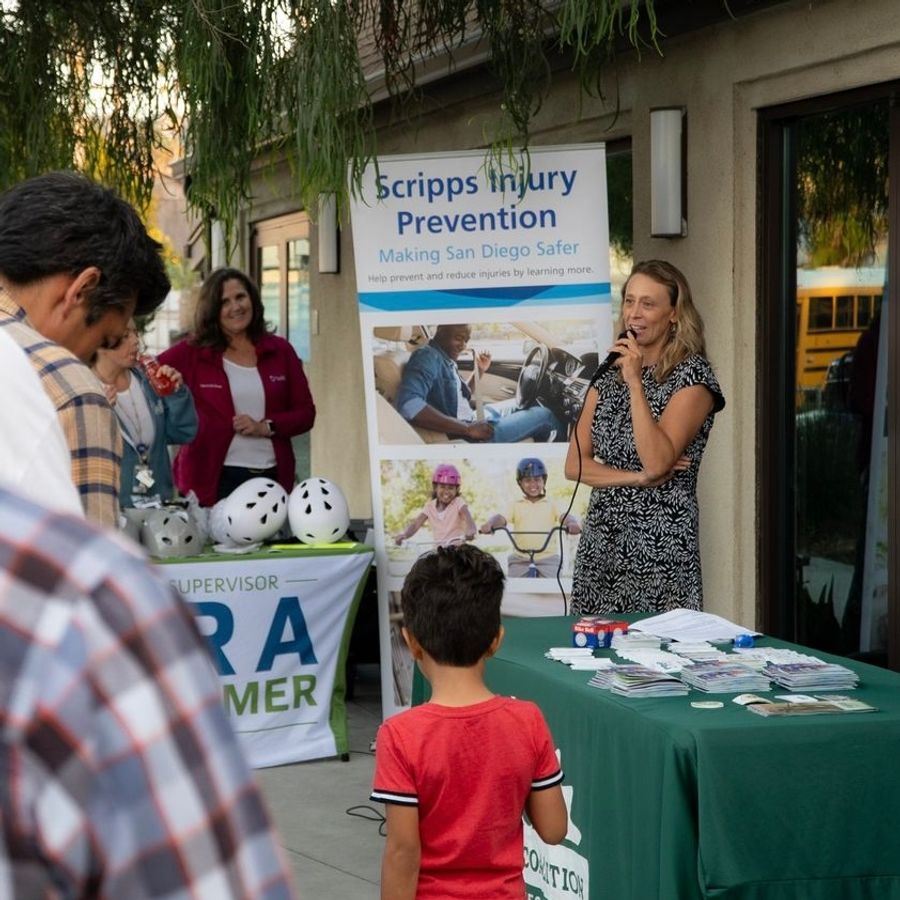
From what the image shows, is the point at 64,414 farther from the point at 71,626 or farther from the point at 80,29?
the point at 80,29

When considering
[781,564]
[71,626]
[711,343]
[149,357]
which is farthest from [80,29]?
[71,626]

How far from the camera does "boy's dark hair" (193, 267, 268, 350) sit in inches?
281

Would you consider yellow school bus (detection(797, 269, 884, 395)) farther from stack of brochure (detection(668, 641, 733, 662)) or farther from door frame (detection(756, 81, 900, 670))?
stack of brochure (detection(668, 641, 733, 662))

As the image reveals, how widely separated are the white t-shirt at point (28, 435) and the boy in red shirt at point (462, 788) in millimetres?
1673

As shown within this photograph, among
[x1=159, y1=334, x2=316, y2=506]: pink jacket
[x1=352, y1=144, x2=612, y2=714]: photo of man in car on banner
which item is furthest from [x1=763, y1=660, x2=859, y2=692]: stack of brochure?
[x1=159, y1=334, x2=316, y2=506]: pink jacket

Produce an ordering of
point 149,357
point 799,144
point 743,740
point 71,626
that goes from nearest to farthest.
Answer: point 71,626
point 743,740
point 799,144
point 149,357

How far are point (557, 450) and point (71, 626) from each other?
5.58 m

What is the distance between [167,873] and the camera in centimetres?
78

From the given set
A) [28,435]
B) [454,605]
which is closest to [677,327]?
[454,605]

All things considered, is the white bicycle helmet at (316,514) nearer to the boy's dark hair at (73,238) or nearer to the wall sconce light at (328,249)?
the boy's dark hair at (73,238)

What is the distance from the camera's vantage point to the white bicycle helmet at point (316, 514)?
6.29m

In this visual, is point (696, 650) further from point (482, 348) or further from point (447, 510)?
point (482, 348)

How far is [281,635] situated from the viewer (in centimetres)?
620

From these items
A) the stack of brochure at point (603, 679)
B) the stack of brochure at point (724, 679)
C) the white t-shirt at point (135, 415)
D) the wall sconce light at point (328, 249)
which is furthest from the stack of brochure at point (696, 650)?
the wall sconce light at point (328, 249)
